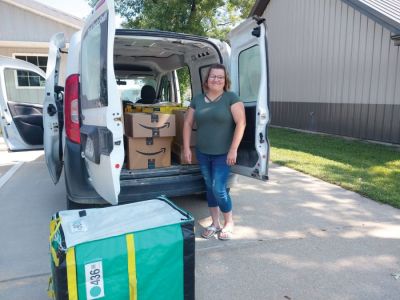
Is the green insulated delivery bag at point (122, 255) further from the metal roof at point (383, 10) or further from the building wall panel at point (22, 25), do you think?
the building wall panel at point (22, 25)

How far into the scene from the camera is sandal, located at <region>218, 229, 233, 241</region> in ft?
11.8

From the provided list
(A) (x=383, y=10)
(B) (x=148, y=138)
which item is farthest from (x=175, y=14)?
(B) (x=148, y=138)

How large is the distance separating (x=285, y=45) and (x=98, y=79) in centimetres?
1222

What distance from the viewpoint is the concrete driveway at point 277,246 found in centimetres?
275

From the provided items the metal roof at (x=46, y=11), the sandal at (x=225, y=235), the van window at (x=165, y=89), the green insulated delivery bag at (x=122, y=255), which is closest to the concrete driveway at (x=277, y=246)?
the sandal at (x=225, y=235)

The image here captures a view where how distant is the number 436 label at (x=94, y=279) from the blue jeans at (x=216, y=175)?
65.4 inches

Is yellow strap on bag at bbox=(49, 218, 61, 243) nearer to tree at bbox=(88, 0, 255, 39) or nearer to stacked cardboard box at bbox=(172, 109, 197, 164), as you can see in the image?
stacked cardboard box at bbox=(172, 109, 197, 164)

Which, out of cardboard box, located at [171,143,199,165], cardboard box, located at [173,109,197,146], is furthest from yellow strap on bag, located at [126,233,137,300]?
cardboard box, located at [173,109,197,146]

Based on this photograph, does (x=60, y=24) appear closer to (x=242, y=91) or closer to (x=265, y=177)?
(x=242, y=91)

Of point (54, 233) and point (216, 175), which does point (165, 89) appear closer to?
point (216, 175)

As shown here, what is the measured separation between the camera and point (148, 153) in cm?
384

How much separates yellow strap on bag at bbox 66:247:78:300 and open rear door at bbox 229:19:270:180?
2107 mm

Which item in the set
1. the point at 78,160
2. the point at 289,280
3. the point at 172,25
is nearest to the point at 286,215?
the point at 289,280

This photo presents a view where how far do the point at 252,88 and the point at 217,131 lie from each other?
0.90 m
